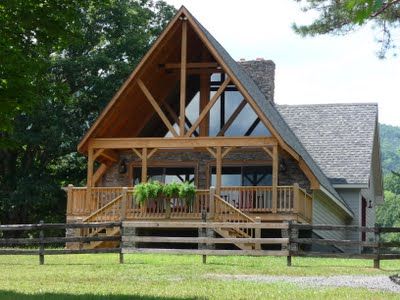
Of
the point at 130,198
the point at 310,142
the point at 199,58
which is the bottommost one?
the point at 130,198

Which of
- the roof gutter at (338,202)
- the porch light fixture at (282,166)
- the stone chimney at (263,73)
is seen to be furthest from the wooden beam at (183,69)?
the stone chimney at (263,73)

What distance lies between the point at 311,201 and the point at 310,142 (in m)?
5.93

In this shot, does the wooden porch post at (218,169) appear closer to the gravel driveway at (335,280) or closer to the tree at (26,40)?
the tree at (26,40)

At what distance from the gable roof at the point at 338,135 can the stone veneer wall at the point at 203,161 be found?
11.7 feet

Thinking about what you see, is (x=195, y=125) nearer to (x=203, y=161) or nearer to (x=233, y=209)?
(x=233, y=209)

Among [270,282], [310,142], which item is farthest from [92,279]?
[310,142]

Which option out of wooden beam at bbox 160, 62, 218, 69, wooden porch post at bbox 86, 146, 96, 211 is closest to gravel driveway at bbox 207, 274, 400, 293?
wooden porch post at bbox 86, 146, 96, 211

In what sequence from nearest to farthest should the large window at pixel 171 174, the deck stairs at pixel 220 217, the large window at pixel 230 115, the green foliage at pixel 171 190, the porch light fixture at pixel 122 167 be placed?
the deck stairs at pixel 220 217
the green foliage at pixel 171 190
the large window at pixel 230 115
the large window at pixel 171 174
the porch light fixture at pixel 122 167

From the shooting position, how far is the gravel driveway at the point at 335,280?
11708mm

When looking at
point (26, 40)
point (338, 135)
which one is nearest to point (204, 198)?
point (338, 135)

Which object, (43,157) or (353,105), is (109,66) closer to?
(43,157)

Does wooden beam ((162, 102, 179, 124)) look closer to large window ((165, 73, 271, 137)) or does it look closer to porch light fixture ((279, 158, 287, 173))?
large window ((165, 73, 271, 137))

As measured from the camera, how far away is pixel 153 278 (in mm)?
12617

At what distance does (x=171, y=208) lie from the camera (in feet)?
81.9
